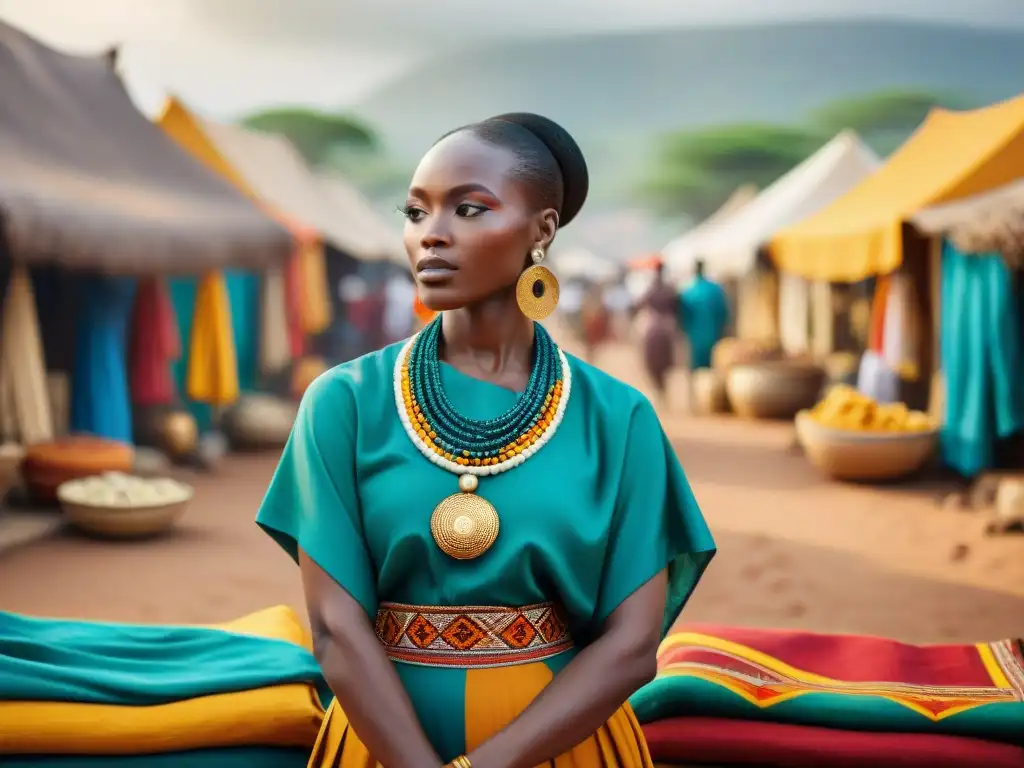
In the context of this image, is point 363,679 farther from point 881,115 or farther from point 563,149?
point 881,115

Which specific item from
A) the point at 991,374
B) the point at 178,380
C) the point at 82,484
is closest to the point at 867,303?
the point at 991,374

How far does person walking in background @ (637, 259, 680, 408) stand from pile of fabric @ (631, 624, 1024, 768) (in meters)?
10.7

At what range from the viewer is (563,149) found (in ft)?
6.53

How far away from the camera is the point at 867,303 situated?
15.5 metres

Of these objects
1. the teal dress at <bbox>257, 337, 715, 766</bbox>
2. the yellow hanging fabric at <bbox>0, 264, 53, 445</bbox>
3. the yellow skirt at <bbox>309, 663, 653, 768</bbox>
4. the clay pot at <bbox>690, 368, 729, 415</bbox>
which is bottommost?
the clay pot at <bbox>690, 368, 729, 415</bbox>

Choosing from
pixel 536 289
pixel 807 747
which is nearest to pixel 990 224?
pixel 807 747

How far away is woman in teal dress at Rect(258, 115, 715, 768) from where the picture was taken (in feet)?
5.87

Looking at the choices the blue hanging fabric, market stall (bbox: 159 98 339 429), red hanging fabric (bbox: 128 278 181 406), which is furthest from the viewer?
market stall (bbox: 159 98 339 429)

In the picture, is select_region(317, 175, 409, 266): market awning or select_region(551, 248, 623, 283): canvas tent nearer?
select_region(317, 175, 409, 266): market awning

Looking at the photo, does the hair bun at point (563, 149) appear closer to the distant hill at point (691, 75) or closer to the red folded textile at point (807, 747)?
the red folded textile at point (807, 747)

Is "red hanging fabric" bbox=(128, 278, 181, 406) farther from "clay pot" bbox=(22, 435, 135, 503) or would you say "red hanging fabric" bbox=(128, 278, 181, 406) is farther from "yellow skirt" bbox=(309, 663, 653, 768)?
"yellow skirt" bbox=(309, 663, 653, 768)

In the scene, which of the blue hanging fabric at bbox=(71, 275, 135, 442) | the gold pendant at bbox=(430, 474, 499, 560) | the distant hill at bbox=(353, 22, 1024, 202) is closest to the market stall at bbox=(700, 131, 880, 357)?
the blue hanging fabric at bbox=(71, 275, 135, 442)

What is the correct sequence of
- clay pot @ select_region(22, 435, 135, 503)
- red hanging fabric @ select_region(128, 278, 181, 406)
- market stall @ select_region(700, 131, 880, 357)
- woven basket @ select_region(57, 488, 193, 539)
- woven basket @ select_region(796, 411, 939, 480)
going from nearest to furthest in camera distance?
woven basket @ select_region(57, 488, 193, 539), clay pot @ select_region(22, 435, 135, 503), woven basket @ select_region(796, 411, 939, 480), red hanging fabric @ select_region(128, 278, 181, 406), market stall @ select_region(700, 131, 880, 357)

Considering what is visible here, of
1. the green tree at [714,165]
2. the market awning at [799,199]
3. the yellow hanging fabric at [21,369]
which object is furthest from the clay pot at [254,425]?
the green tree at [714,165]
